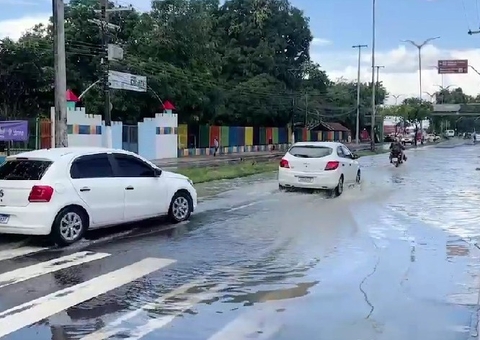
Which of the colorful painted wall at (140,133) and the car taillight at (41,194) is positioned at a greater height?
the colorful painted wall at (140,133)

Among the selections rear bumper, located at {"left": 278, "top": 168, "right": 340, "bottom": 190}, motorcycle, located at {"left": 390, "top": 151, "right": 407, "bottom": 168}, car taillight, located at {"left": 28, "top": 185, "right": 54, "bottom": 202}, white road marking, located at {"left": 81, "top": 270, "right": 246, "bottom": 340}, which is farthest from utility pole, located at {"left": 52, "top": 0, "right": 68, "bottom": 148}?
motorcycle, located at {"left": 390, "top": 151, "right": 407, "bottom": 168}

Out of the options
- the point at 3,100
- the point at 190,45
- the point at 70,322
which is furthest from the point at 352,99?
the point at 70,322

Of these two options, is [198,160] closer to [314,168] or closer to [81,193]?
[314,168]

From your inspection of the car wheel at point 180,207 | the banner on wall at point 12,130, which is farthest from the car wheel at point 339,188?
the banner on wall at point 12,130

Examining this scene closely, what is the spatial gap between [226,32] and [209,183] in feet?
176

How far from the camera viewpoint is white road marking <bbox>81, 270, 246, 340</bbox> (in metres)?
5.93

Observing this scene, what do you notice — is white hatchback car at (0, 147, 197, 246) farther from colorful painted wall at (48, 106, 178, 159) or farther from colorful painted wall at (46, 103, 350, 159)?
colorful painted wall at (48, 106, 178, 159)

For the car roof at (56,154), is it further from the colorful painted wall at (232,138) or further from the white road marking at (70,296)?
the colorful painted wall at (232,138)

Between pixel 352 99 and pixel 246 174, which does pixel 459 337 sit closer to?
pixel 246 174

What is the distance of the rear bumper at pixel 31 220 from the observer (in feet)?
33.2

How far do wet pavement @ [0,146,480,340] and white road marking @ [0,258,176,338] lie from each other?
16 millimetres

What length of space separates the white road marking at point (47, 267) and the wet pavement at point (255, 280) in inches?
1.0

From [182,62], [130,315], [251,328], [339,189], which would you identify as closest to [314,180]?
[339,189]

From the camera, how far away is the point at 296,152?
19750 mm
